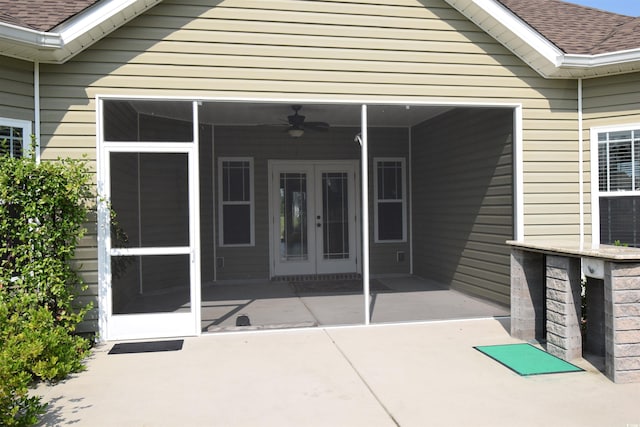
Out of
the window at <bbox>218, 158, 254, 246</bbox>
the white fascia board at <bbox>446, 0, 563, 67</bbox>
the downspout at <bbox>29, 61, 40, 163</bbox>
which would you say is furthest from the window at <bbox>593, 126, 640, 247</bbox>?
the downspout at <bbox>29, 61, 40, 163</bbox>

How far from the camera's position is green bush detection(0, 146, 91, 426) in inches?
149

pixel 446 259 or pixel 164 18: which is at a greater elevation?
pixel 164 18

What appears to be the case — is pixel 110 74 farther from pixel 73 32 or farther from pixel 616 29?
pixel 616 29

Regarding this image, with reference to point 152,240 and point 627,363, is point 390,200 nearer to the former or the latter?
point 152,240

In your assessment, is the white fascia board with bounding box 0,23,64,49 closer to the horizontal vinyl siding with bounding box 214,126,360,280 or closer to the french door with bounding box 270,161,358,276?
the horizontal vinyl siding with bounding box 214,126,360,280

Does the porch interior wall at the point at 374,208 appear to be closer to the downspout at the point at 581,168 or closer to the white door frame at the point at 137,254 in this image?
the downspout at the point at 581,168

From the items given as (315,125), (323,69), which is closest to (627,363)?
(323,69)

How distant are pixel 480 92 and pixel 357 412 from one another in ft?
12.7

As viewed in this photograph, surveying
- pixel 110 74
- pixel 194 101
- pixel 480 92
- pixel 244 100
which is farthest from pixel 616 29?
pixel 110 74

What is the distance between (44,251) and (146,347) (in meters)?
1.26

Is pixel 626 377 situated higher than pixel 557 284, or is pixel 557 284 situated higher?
pixel 557 284

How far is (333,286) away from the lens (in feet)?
25.8

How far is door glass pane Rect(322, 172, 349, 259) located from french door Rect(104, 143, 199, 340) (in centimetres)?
322

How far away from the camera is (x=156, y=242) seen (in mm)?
6633
